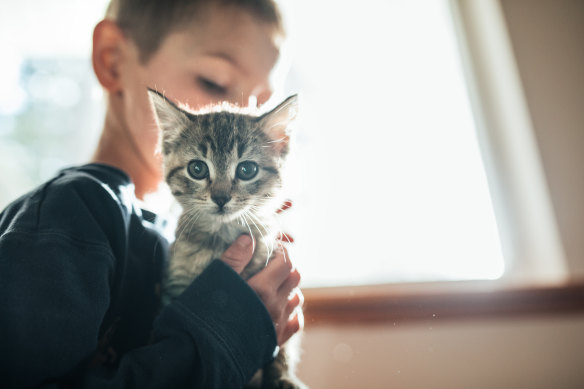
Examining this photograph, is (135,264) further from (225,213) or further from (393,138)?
(393,138)

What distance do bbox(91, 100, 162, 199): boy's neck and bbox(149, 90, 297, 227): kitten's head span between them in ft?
0.38

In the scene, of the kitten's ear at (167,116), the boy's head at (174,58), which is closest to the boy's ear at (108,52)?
the boy's head at (174,58)

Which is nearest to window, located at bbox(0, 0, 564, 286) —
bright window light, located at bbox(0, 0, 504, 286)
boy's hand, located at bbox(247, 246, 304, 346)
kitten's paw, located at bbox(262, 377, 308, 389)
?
bright window light, located at bbox(0, 0, 504, 286)

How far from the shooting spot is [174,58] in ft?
2.38

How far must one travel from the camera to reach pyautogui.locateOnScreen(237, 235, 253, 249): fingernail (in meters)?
0.60

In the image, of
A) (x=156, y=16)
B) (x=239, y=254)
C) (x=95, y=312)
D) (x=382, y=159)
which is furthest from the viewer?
(x=382, y=159)

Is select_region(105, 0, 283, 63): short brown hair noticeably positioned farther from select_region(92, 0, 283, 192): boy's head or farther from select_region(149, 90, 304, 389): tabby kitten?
select_region(149, 90, 304, 389): tabby kitten

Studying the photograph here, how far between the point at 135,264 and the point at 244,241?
0.19 m

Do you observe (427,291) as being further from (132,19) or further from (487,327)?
(132,19)

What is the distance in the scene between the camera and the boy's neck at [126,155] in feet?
2.60

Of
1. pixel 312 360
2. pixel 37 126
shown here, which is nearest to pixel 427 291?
pixel 312 360

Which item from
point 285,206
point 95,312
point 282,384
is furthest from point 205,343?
point 285,206

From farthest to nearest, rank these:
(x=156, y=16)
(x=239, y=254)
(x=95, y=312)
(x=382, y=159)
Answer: (x=382, y=159)
(x=156, y=16)
(x=239, y=254)
(x=95, y=312)

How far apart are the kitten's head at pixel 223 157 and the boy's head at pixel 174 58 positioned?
68 millimetres
